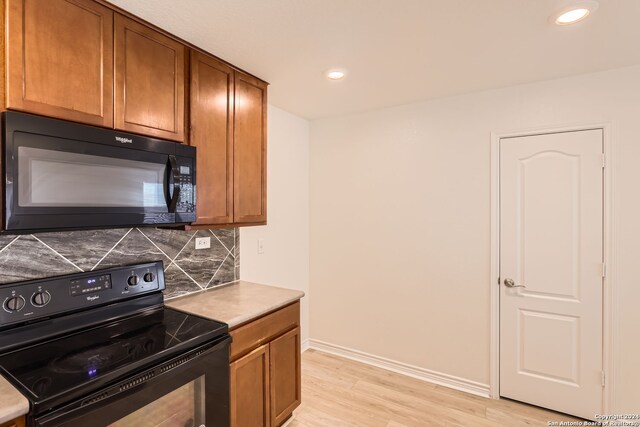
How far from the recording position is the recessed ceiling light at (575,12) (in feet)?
4.75

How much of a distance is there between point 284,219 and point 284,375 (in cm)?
145

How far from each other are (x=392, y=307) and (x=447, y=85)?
6.47ft

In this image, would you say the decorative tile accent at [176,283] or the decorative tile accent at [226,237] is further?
the decorative tile accent at [226,237]

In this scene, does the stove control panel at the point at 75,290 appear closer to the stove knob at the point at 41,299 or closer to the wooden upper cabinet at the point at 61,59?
the stove knob at the point at 41,299

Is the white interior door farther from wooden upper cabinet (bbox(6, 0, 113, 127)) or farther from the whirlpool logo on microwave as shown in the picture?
wooden upper cabinet (bbox(6, 0, 113, 127))

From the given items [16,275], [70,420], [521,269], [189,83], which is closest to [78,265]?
[16,275]

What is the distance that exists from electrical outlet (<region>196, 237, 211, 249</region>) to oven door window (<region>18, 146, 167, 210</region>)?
644 millimetres

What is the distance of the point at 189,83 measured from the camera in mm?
1810

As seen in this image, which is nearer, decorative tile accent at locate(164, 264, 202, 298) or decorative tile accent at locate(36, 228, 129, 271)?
decorative tile accent at locate(36, 228, 129, 271)

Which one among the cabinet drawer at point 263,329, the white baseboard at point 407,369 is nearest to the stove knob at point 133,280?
the cabinet drawer at point 263,329

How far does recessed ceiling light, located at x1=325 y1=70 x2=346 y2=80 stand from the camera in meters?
2.17

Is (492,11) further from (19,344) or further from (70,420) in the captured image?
(19,344)

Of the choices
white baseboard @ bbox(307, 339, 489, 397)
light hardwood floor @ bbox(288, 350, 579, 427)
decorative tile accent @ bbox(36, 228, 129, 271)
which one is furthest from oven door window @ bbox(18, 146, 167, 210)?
white baseboard @ bbox(307, 339, 489, 397)

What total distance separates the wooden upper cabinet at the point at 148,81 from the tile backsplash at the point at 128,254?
25.4 inches
